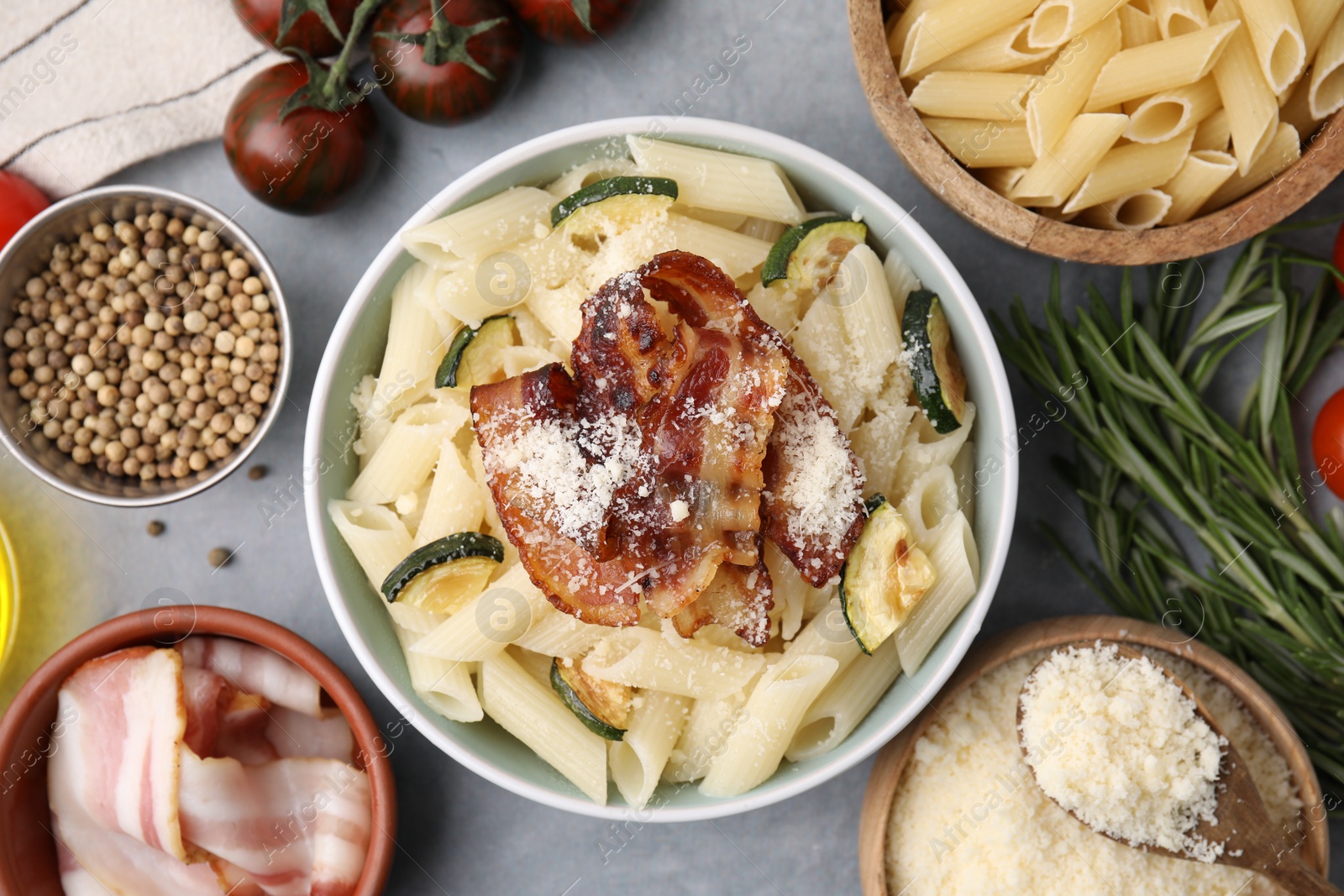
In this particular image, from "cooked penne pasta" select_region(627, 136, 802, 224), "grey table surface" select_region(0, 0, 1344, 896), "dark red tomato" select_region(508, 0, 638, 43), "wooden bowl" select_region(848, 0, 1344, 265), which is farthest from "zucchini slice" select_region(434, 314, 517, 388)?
"wooden bowl" select_region(848, 0, 1344, 265)

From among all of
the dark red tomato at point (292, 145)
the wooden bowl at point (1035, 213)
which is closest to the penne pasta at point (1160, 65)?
the wooden bowl at point (1035, 213)

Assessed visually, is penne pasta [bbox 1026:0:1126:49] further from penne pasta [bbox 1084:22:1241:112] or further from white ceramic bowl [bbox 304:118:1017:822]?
white ceramic bowl [bbox 304:118:1017:822]

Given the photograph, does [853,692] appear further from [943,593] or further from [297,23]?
[297,23]

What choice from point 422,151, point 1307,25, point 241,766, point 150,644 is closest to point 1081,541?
point 1307,25

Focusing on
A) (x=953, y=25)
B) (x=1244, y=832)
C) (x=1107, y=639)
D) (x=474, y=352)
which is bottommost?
(x=1244, y=832)

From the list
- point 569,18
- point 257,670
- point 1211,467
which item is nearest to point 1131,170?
point 1211,467

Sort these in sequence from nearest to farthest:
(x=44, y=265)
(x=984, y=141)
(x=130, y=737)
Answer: (x=984, y=141) < (x=130, y=737) < (x=44, y=265)

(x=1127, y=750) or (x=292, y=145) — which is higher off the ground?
(x=292, y=145)
